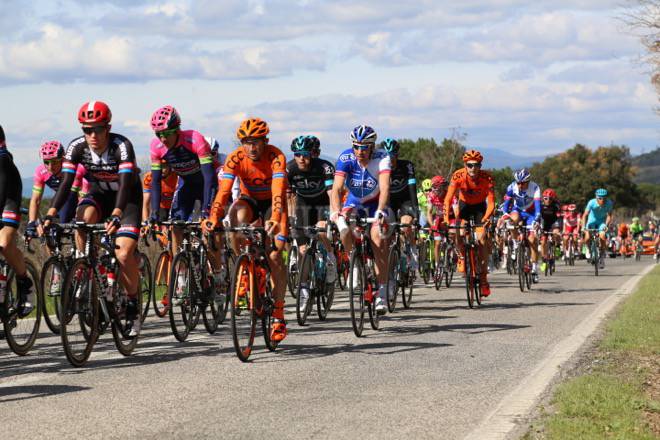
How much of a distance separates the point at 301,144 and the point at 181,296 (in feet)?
11.6

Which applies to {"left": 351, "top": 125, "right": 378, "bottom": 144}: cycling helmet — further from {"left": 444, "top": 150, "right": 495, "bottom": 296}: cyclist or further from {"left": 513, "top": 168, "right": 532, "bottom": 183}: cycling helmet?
{"left": 513, "top": 168, "right": 532, "bottom": 183}: cycling helmet

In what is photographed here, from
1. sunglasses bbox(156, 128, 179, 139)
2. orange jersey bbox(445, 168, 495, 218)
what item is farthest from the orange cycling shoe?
orange jersey bbox(445, 168, 495, 218)

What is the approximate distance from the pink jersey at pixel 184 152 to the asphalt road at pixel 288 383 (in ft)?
6.25

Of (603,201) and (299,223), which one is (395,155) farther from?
(603,201)

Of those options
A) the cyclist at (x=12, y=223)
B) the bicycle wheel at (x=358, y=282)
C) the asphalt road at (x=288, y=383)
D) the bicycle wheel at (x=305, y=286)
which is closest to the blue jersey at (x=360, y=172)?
the bicycle wheel at (x=305, y=286)

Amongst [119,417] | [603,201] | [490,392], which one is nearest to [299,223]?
[490,392]

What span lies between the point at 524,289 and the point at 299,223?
728 cm

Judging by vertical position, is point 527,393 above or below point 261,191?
below

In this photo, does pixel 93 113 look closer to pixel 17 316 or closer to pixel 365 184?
pixel 17 316

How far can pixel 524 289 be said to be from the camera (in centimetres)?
2058

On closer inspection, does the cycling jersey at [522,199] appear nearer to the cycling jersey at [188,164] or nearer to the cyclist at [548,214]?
the cyclist at [548,214]

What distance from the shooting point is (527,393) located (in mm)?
8070

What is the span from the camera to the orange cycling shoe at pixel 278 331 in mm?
10289

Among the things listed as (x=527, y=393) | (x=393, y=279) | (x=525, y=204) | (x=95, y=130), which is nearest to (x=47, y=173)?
(x=95, y=130)
